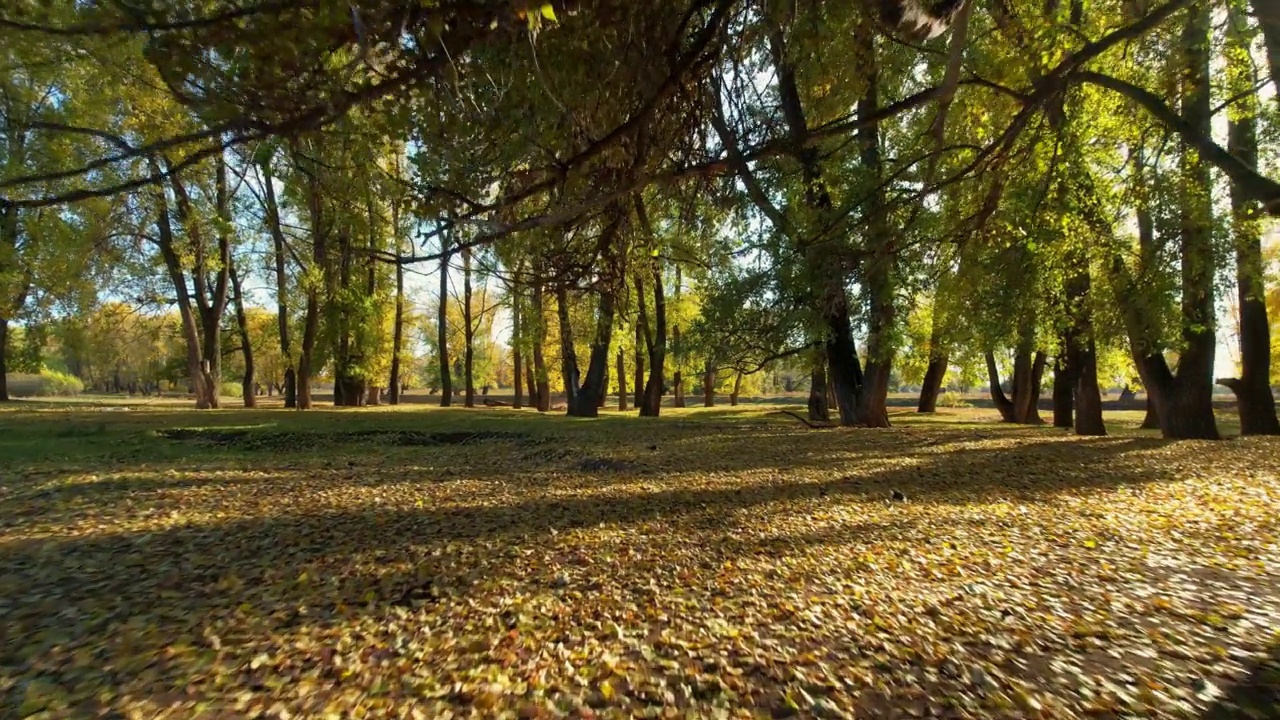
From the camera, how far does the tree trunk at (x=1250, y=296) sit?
9.67 m

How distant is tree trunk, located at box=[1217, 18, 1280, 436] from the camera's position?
967 cm

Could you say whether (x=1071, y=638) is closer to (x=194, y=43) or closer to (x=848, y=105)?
(x=194, y=43)

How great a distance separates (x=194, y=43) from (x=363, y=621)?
345cm

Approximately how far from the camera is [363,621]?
309 cm

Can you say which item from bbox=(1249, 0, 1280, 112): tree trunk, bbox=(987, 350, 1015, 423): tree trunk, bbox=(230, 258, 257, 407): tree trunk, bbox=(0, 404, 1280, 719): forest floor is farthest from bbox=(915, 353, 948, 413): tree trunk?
bbox=(230, 258, 257, 407): tree trunk

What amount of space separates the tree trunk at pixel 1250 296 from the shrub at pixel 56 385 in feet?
171

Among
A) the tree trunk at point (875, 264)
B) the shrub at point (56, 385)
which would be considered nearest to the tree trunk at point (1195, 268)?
the tree trunk at point (875, 264)

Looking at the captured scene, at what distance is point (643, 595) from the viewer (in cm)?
350

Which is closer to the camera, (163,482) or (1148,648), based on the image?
(1148,648)

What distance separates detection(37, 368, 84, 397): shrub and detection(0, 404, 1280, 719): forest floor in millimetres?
42006

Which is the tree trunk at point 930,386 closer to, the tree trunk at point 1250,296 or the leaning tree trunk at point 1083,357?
the leaning tree trunk at point 1083,357

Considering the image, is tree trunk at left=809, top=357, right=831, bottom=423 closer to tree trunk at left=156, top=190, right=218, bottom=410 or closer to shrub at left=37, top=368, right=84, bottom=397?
tree trunk at left=156, top=190, right=218, bottom=410

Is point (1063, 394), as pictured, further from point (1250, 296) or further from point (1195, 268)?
point (1195, 268)

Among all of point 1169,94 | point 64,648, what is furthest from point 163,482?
point 1169,94
